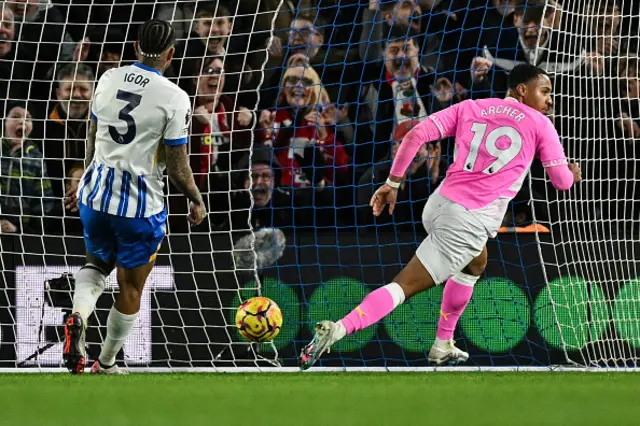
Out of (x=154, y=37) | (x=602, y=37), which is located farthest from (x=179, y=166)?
(x=602, y=37)

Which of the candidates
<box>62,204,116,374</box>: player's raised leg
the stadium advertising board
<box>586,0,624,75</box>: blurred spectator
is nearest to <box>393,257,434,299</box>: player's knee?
<box>62,204,116,374</box>: player's raised leg

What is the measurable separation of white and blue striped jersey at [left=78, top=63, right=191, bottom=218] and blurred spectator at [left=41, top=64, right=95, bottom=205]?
2562mm

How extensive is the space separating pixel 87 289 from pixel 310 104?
322cm

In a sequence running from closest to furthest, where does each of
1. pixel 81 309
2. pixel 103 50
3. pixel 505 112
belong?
pixel 81 309
pixel 505 112
pixel 103 50

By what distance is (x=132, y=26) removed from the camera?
990 centimetres

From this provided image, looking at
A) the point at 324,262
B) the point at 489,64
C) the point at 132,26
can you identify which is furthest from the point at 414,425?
the point at 132,26

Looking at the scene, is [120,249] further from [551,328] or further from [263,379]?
[551,328]

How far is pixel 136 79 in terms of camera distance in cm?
590

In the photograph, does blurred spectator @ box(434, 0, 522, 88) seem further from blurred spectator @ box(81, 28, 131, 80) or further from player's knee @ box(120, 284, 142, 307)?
player's knee @ box(120, 284, 142, 307)

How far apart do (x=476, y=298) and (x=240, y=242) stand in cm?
169

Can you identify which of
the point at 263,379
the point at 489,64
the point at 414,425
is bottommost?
the point at 263,379

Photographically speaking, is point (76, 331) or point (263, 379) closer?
point (76, 331)

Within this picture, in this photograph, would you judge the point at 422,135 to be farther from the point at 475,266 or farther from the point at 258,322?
the point at 258,322

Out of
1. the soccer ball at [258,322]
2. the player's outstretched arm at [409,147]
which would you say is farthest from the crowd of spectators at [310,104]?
the player's outstretched arm at [409,147]
